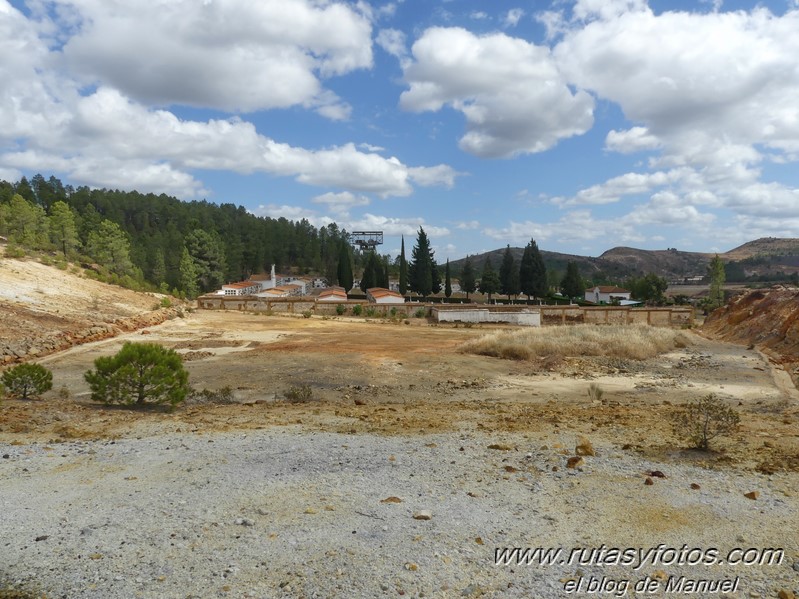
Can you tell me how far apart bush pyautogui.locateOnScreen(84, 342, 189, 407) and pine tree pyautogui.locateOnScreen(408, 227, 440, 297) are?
58284 millimetres

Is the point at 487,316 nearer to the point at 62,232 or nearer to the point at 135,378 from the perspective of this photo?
the point at 135,378

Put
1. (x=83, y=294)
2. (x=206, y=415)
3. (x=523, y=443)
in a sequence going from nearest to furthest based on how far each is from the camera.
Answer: (x=523, y=443) → (x=206, y=415) → (x=83, y=294)

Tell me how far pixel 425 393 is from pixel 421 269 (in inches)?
2163

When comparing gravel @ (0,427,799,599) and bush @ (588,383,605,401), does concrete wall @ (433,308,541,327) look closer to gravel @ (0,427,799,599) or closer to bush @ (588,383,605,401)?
bush @ (588,383,605,401)

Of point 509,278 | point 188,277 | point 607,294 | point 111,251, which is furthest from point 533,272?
point 111,251

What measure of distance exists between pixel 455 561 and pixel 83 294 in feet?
114

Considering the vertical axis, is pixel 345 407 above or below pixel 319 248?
below

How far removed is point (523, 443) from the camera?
28.3 ft

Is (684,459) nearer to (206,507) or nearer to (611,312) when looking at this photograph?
(206,507)

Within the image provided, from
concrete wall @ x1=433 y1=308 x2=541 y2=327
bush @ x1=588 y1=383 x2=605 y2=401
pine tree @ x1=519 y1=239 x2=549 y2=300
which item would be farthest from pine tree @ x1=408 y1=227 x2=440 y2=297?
bush @ x1=588 y1=383 x2=605 y2=401

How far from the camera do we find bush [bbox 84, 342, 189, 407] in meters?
11.8

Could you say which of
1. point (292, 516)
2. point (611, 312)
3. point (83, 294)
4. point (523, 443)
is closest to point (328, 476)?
point (292, 516)

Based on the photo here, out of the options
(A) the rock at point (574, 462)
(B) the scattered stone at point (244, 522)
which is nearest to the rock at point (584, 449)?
(A) the rock at point (574, 462)

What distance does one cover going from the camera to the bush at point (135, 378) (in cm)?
1176
